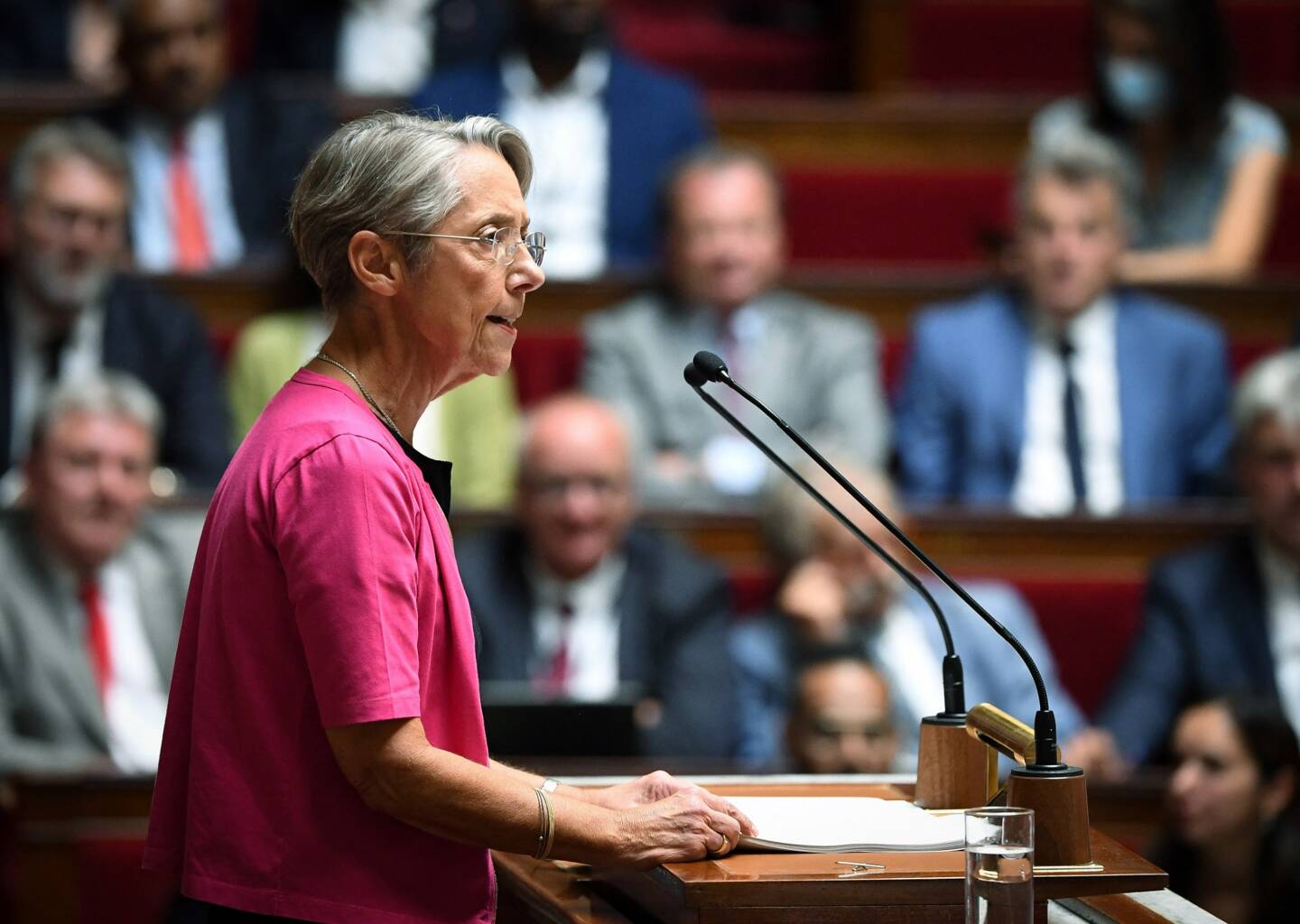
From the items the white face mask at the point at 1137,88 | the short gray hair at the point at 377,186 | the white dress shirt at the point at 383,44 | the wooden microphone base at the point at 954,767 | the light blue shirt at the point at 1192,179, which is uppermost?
the white dress shirt at the point at 383,44

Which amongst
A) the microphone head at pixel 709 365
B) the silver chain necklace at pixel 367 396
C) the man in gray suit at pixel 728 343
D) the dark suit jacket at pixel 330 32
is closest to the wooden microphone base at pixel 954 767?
the microphone head at pixel 709 365

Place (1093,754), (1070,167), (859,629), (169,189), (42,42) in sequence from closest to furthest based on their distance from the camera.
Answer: (1093,754) < (859,629) < (1070,167) < (169,189) < (42,42)

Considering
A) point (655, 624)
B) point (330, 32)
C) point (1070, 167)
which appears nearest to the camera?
point (655, 624)

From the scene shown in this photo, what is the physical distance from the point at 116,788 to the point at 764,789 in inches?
42.2

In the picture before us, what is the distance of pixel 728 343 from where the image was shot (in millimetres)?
3344

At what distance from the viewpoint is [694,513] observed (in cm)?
298

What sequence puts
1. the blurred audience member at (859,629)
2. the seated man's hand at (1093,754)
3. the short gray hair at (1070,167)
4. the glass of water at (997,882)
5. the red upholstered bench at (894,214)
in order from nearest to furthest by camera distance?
1. the glass of water at (997,882)
2. the seated man's hand at (1093,754)
3. the blurred audience member at (859,629)
4. the short gray hair at (1070,167)
5. the red upholstered bench at (894,214)

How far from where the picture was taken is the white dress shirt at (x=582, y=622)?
2.80 m

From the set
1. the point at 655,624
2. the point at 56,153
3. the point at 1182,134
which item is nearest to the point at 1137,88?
the point at 1182,134

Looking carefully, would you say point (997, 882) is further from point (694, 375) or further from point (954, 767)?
point (694, 375)

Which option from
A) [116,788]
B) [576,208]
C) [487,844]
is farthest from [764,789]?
[576,208]

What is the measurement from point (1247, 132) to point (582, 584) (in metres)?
1.63

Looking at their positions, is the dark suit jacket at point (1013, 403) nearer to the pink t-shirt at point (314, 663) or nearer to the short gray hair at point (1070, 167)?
the short gray hair at point (1070, 167)

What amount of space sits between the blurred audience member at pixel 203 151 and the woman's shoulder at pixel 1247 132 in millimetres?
1634
